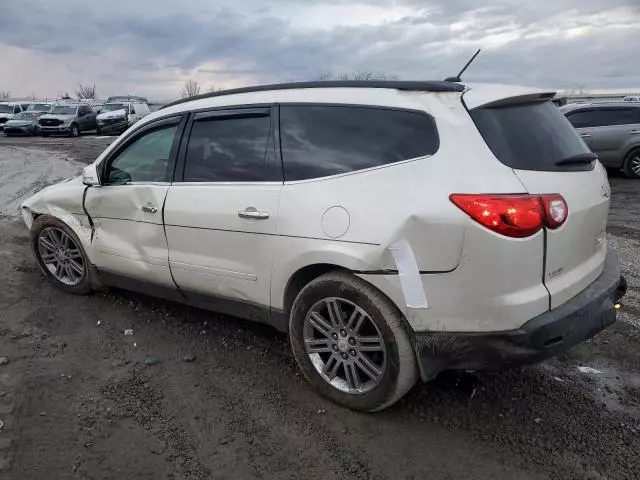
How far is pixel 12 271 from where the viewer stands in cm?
569

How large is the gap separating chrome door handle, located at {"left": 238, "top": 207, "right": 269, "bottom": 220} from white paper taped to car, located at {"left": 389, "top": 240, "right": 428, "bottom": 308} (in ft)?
2.89

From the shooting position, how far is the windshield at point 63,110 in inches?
1149

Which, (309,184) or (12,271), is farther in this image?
(12,271)

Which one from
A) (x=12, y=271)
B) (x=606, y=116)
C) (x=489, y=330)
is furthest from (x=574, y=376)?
(x=606, y=116)

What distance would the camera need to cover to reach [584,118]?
13.2 metres

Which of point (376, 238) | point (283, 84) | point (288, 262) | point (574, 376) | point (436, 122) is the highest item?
point (283, 84)

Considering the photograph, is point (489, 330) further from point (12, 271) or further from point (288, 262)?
point (12, 271)

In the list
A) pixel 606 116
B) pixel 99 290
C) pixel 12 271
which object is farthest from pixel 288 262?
pixel 606 116

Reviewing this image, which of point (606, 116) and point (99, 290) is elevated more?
point (606, 116)

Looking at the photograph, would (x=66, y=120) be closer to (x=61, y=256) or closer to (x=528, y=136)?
(x=61, y=256)

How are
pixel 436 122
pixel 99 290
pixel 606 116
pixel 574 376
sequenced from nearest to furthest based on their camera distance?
pixel 436 122, pixel 574 376, pixel 99 290, pixel 606 116

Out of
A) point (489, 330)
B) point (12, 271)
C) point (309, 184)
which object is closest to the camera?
point (489, 330)

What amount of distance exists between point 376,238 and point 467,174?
54 centimetres

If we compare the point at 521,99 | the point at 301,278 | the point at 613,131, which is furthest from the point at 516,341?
the point at 613,131
